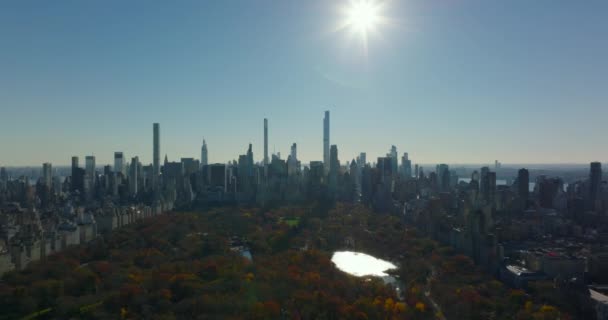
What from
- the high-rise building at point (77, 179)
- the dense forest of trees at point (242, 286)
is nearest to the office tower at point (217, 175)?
the high-rise building at point (77, 179)

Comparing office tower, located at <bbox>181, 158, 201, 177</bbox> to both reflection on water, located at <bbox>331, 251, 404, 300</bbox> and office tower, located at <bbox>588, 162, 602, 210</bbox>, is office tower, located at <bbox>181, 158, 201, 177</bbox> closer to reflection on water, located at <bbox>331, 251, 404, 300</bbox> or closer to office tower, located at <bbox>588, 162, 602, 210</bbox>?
reflection on water, located at <bbox>331, 251, 404, 300</bbox>

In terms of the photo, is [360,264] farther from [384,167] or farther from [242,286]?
[384,167]

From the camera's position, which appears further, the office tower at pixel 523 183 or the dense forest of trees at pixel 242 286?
the office tower at pixel 523 183

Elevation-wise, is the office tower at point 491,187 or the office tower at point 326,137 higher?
the office tower at point 326,137

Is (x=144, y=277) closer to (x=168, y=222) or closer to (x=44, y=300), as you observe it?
(x=44, y=300)

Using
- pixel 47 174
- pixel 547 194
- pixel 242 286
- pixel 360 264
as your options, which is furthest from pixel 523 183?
pixel 47 174

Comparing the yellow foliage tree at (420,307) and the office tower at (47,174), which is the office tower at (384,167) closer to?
the yellow foliage tree at (420,307)

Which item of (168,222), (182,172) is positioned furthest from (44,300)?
(182,172)
